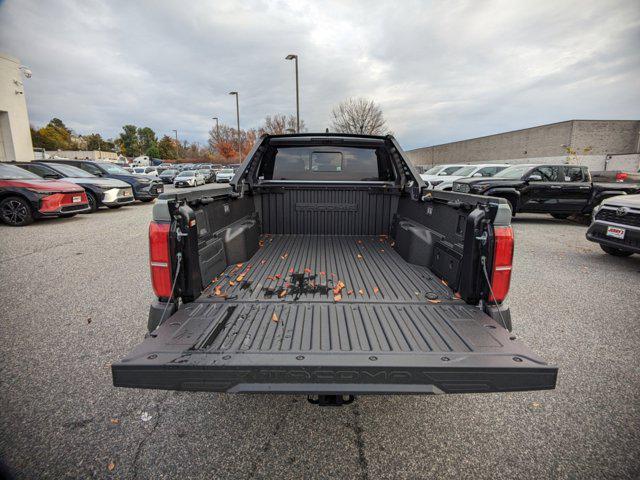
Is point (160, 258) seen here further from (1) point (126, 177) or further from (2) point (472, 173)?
(2) point (472, 173)

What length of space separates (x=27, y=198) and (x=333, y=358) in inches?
417

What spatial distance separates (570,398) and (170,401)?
310cm

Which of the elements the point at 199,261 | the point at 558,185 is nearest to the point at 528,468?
the point at 199,261

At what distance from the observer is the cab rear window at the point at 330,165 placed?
4.25m

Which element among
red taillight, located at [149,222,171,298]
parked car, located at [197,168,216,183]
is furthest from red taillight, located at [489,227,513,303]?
parked car, located at [197,168,216,183]

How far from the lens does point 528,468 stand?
1787 millimetres

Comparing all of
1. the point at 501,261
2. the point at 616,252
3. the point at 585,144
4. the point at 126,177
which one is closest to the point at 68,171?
the point at 126,177

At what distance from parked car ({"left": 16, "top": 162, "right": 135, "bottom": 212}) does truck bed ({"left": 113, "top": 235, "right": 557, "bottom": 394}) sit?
10690 mm

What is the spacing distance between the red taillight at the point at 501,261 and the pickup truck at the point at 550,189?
8.46 meters

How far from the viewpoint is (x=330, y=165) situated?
14.0ft

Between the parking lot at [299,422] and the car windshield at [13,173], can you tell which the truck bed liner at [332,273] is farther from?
the car windshield at [13,173]

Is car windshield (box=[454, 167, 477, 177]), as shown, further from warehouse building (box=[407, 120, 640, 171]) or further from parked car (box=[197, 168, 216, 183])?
parked car (box=[197, 168, 216, 183])

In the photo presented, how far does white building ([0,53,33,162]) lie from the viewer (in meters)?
17.6

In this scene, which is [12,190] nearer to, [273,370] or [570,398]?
[273,370]
